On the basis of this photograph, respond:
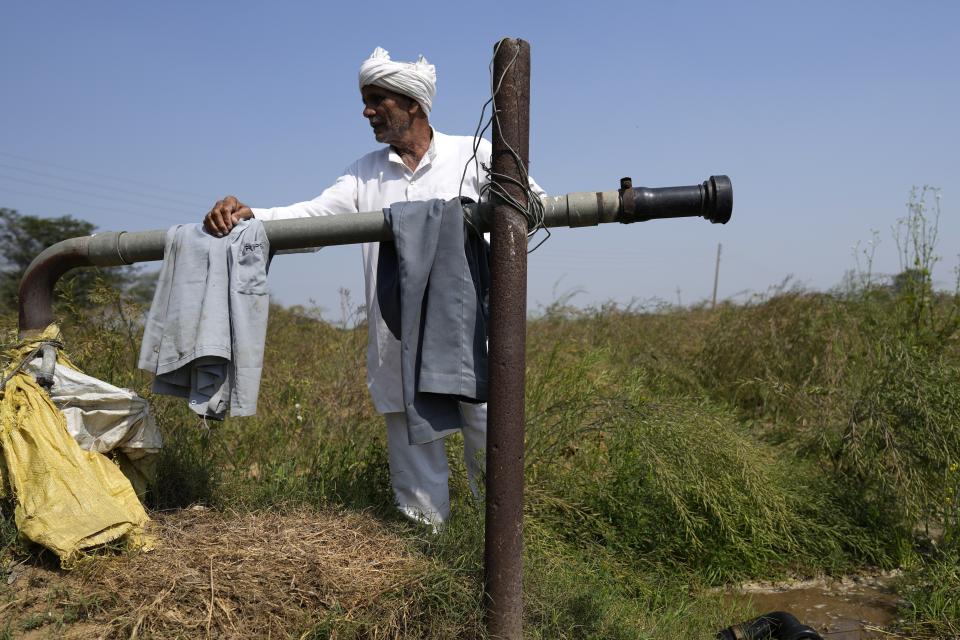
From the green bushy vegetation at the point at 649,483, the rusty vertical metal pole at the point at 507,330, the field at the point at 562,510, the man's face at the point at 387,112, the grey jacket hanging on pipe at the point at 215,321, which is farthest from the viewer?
the man's face at the point at 387,112

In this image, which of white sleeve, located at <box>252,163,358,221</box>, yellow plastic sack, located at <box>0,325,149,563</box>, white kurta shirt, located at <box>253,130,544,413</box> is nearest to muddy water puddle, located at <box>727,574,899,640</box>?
white kurta shirt, located at <box>253,130,544,413</box>

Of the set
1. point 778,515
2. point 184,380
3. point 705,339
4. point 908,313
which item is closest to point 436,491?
point 184,380

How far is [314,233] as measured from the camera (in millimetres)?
2684

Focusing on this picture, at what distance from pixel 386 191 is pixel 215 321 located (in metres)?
1.03

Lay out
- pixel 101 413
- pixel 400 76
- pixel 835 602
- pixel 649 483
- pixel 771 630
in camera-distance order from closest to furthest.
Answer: pixel 101 413
pixel 771 630
pixel 400 76
pixel 835 602
pixel 649 483

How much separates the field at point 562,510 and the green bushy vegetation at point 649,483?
0.5 inches

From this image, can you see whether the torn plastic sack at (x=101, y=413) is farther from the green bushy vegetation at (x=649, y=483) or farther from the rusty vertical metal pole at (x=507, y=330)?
the rusty vertical metal pole at (x=507, y=330)

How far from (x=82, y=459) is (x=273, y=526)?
28.4 inches

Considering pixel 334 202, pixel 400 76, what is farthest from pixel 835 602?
pixel 400 76

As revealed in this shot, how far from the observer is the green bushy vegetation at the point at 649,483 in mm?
3176

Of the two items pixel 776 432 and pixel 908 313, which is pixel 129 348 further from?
pixel 908 313

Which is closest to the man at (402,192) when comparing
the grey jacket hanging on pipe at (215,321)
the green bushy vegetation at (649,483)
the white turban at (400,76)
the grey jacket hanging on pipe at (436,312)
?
the white turban at (400,76)

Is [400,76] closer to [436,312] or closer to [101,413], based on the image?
[436,312]

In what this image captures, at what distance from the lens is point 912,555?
12.7 feet
